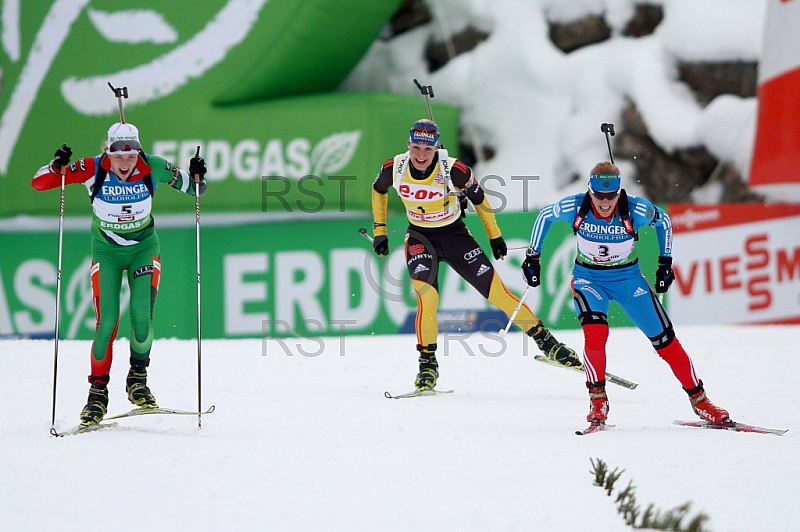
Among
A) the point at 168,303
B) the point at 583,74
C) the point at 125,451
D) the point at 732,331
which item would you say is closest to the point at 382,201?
the point at 125,451

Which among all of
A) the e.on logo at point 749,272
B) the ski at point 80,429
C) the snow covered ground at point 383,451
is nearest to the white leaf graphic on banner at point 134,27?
the snow covered ground at point 383,451

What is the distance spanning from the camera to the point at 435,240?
7.20 meters

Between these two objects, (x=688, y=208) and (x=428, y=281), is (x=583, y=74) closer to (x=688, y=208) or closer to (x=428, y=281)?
(x=688, y=208)

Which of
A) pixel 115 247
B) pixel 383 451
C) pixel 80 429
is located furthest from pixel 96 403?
pixel 383 451

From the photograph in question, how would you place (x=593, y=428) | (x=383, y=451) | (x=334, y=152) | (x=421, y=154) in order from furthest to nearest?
(x=334, y=152) → (x=421, y=154) → (x=593, y=428) → (x=383, y=451)

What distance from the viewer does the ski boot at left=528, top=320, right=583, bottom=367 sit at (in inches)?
278

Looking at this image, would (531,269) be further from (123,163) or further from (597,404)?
(123,163)

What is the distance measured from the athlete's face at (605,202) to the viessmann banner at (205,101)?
23.2 ft

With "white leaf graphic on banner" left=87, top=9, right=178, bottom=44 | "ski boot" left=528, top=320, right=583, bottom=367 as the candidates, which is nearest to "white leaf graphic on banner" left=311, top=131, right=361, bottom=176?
"white leaf graphic on banner" left=87, top=9, right=178, bottom=44

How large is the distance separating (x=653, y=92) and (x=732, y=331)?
4.40m

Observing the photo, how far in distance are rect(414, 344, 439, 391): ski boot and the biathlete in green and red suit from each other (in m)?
2.12

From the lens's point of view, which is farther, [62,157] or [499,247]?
[499,247]

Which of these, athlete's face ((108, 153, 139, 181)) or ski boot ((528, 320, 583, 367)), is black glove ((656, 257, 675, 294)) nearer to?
ski boot ((528, 320, 583, 367))

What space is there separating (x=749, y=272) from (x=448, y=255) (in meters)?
5.60
